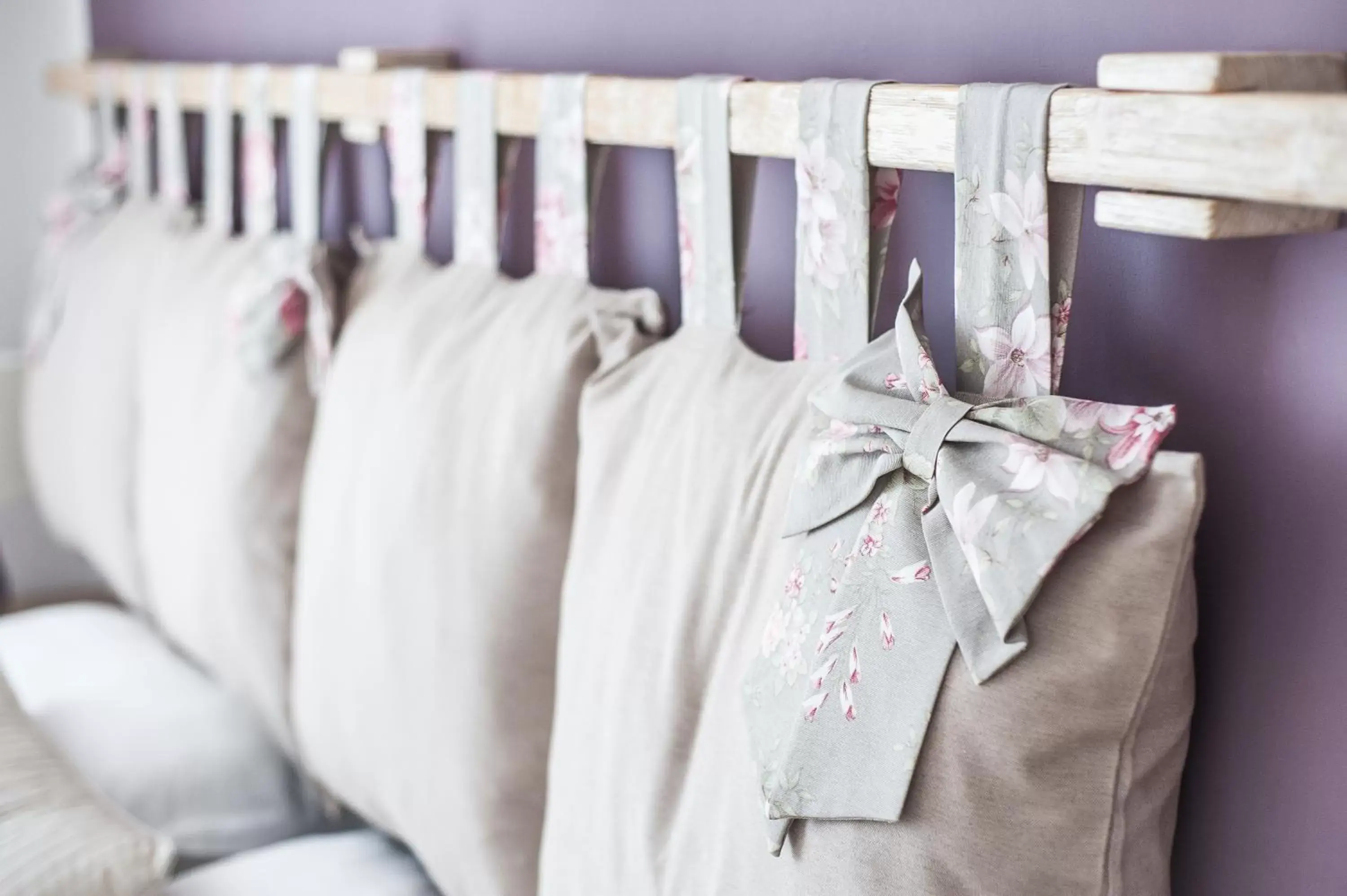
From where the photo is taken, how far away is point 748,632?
816mm

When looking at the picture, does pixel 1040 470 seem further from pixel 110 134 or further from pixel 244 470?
pixel 110 134

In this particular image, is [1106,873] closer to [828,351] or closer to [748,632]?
[748,632]

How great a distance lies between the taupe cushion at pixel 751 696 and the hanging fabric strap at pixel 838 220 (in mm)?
34

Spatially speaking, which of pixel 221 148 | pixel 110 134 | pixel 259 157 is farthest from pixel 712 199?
pixel 110 134

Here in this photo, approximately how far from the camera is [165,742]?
137 centimetres

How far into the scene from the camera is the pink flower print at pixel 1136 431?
2.08 feet

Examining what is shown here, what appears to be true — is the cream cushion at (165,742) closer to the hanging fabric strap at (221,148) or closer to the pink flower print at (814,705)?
the hanging fabric strap at (221,148)

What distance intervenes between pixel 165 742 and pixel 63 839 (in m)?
0.33

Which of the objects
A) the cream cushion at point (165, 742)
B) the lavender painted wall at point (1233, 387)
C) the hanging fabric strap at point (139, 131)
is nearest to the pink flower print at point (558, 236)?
the lavender painted wall at point (1233, 387)

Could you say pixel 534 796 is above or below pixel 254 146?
below

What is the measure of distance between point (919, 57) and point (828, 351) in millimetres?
201

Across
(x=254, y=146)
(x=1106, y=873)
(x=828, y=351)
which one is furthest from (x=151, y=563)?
(x=1106, y=873)

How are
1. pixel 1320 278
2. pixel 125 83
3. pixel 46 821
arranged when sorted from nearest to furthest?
pixel 1320 278 → pixel 46 821 → pixel 125 83

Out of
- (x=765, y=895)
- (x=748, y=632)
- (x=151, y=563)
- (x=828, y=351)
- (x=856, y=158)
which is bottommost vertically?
(x=151, y=563)
